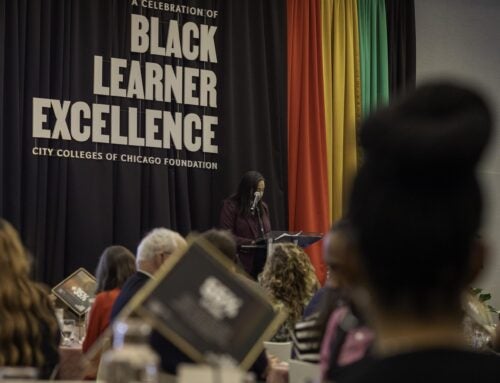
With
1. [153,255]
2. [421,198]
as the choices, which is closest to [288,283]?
[153,255]

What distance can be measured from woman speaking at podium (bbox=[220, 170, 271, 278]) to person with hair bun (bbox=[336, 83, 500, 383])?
26.0ft

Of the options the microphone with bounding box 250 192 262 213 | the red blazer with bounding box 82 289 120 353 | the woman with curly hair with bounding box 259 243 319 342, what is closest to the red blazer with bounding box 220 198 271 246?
the microphone with bounding box 250 192 262 213

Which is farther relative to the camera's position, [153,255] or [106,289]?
[106,289]

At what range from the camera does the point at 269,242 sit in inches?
314

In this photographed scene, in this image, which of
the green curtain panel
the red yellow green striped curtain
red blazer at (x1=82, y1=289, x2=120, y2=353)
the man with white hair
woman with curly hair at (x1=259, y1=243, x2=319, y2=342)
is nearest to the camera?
the man with white hair

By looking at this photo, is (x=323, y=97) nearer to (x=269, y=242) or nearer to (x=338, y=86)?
(x=338, y=86)

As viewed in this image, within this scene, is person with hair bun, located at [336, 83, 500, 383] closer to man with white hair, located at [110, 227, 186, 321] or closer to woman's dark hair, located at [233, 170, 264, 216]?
man with white hair, located at [110, 227, 186, 321]

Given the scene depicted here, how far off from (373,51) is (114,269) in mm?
5946

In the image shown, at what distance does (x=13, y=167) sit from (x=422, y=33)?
16.6 ft

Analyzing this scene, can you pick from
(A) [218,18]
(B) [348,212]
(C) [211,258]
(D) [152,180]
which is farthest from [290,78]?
(B) [348,212]

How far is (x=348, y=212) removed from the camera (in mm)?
959

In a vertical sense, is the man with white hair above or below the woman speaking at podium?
below

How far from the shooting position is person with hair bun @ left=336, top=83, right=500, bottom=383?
2.88 feet

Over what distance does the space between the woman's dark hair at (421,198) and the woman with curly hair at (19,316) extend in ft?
7.96
